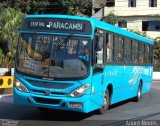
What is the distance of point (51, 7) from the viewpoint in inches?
2466

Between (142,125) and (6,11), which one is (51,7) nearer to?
(6,11)

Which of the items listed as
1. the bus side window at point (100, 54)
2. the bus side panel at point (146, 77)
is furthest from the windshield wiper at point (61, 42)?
the bus side panel at point (146, 77)

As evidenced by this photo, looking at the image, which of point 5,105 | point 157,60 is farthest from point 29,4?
point 5,105

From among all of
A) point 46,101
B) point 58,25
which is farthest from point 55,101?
point 58,25

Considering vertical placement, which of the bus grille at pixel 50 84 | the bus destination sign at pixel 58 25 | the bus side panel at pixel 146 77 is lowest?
the bus side panel at pixel 146 77

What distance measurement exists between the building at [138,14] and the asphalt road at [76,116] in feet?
151

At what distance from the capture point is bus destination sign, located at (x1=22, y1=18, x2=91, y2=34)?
12.7 metres

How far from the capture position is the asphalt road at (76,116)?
1241cm

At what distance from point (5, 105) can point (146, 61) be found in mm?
7572

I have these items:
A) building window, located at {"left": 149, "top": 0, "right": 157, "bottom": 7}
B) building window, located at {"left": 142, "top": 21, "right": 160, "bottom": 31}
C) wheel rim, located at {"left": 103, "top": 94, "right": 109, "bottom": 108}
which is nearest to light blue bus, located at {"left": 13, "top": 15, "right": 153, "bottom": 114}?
wheel rim, located at {"left": 103, "top": 94, "right": 109, "bottom": 108}

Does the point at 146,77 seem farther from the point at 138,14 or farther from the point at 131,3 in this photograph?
the point at 131,3

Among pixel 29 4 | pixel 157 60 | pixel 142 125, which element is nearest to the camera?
pixel 142 125

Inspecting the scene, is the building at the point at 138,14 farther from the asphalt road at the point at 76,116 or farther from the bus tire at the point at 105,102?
the bus tire at the point at 105,102

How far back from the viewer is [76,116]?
45.6 feet
